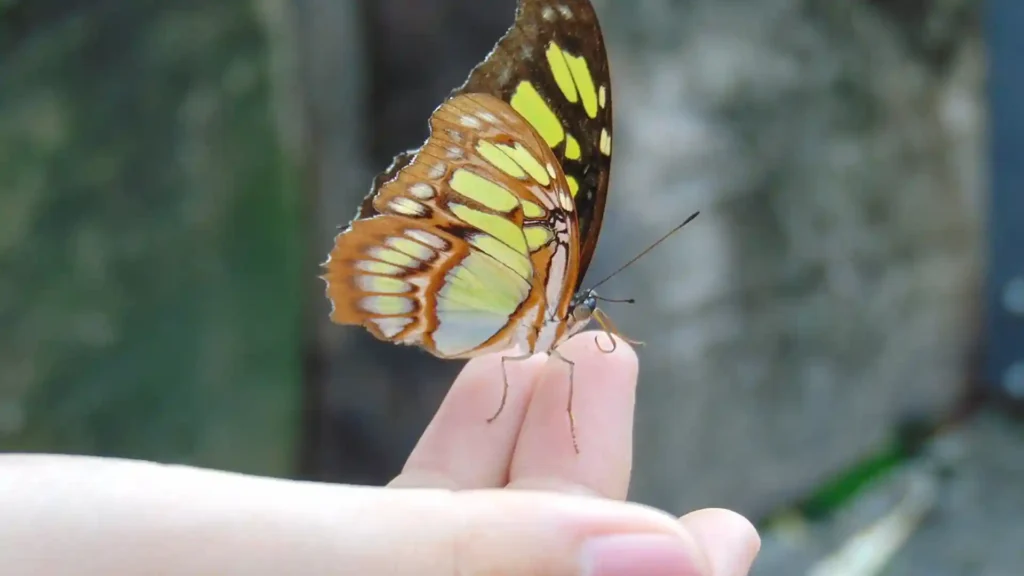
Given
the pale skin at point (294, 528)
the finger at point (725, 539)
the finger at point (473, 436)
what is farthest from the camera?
the finger at point (473, 436)

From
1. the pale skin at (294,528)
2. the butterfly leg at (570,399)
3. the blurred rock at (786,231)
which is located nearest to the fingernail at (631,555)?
the pale skin at (294,528)

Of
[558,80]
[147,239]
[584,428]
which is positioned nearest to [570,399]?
[584,428]

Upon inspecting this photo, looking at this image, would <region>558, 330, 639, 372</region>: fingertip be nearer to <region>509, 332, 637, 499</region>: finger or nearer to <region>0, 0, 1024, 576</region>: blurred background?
<region>509, 332, 637, 499</region>: finger

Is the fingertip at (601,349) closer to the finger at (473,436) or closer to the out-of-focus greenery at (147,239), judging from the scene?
the finger at (473,436)

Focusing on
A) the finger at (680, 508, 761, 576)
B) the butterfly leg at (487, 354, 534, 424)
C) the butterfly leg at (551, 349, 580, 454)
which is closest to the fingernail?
the finger at (680, 508, 761, 576)

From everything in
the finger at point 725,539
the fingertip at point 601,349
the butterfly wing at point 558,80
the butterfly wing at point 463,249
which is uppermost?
the butterfly wing at point 558,80

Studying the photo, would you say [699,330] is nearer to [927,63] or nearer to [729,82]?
[729,82]

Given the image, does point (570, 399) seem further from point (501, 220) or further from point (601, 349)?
point (501, 220)
